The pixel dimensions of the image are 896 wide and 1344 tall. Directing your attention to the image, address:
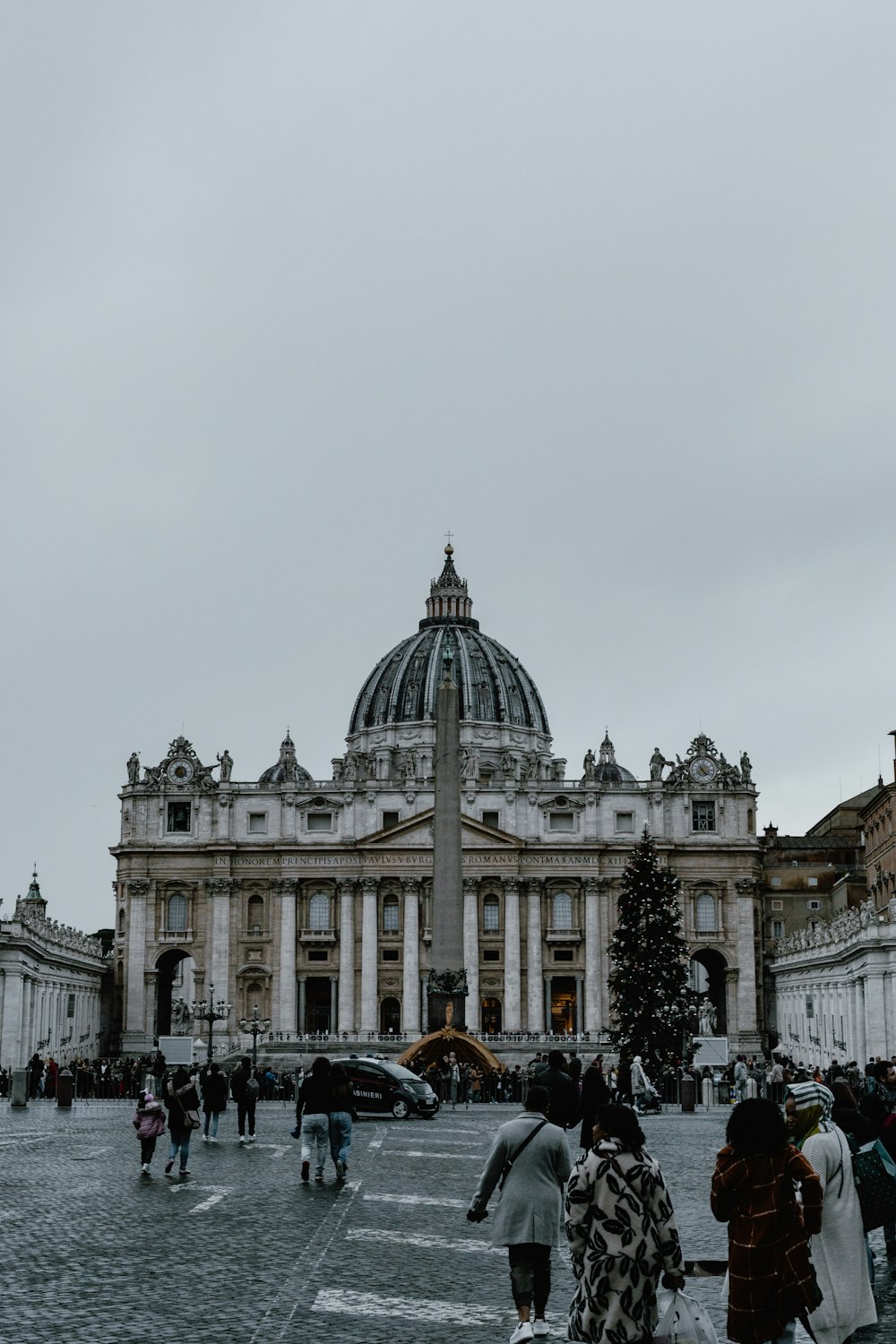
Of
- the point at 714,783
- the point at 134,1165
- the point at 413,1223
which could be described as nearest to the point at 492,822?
the point at 714,783

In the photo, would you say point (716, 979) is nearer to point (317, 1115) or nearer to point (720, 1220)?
point (317, 1115)

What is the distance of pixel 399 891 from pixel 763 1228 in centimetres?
9664

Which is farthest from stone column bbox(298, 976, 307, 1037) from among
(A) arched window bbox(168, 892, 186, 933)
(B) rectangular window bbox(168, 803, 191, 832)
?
(B) rectangular window bbox(168, 803, 191, 832)

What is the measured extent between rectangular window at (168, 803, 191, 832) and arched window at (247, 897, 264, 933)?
573 centimetres

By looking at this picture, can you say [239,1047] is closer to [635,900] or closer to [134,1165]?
[635,900]

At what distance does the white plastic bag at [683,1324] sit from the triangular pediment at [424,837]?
309ft

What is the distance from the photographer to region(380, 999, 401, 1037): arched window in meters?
104

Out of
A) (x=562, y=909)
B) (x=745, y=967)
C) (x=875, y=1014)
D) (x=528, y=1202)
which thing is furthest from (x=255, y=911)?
(x=528, y=1202)

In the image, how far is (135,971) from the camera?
104 meters

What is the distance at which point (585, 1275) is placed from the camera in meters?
9.45

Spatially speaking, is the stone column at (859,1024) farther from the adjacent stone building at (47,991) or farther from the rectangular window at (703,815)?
the rectangular window at (703,815)

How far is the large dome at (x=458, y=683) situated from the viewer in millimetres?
132375

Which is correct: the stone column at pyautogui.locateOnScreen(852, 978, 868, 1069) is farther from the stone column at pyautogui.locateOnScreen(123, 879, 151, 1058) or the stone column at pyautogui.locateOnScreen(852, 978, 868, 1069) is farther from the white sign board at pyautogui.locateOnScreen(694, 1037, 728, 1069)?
the stone column at pyautogui.locateOnScreen(123, 879, 151, 1058)

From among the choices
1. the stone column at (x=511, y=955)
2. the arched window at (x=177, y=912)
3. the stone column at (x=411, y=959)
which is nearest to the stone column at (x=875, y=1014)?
the stone column at (x=511, y=955)
